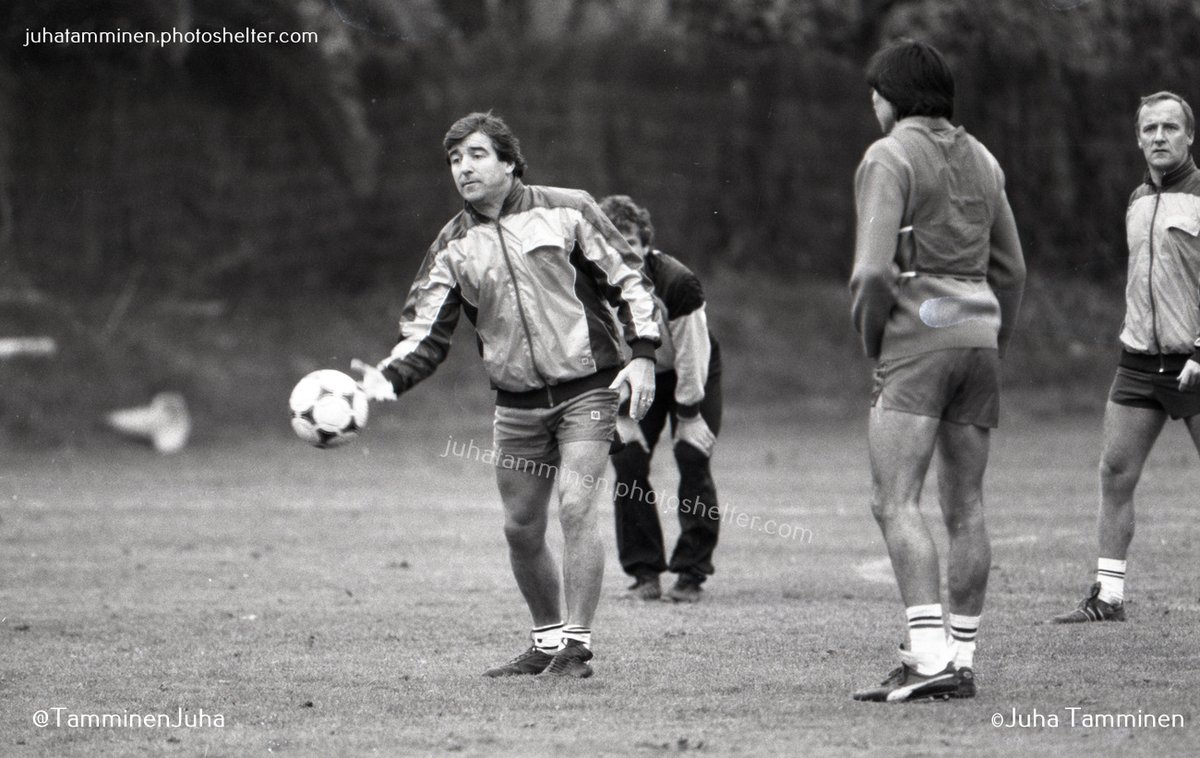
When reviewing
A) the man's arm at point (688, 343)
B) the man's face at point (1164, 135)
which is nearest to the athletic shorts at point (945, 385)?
the man's face at point (1164, 135)

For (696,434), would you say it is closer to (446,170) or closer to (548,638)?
(548,638)

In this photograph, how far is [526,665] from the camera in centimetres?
646

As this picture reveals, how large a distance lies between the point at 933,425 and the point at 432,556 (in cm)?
572

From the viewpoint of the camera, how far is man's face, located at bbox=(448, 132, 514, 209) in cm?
640

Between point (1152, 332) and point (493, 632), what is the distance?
3.32 meters

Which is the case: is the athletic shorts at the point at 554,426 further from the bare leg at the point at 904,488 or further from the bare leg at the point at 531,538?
the bare leg at the point at 904,488

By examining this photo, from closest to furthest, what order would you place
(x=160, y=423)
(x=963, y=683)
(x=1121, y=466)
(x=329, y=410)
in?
(x=963, y=683) < (x=329, y=410) < (x=1121, y=466) < (x=160, y=423)

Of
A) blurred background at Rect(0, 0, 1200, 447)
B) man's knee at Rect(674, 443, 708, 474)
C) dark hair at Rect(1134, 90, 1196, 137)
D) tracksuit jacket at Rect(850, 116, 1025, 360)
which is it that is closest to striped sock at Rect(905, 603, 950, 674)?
tracksuit jacket at Rect(850, 116, 1025, 360)

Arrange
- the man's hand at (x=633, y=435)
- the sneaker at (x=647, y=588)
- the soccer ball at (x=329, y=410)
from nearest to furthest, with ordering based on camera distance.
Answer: the soccer ball at (x=329, y=410) → the man's hand at (x=633, y=435) → the sneaker at (x=647, y=588)

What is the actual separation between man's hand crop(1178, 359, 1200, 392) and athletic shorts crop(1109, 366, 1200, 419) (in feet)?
0.25

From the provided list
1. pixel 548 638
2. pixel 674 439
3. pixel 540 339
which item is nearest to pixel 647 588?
pixel 674 439

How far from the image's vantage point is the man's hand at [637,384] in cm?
644

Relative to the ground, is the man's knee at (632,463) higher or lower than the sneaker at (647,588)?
higher

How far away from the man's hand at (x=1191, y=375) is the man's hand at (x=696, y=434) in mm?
2486
